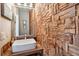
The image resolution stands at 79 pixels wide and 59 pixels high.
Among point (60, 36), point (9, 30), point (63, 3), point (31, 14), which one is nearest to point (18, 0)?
point (31, 14)

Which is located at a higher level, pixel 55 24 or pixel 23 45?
pixel 55 24

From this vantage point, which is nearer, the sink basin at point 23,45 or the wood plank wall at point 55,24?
the wood plank wall at point 55,24

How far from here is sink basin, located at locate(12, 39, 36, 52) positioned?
1.28 metres

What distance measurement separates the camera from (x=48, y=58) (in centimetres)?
132

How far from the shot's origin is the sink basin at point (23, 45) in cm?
128

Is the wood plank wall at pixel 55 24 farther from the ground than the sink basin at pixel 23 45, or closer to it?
farther from the ground

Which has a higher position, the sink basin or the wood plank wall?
the wood plank wall

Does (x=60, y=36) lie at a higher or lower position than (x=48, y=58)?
higher

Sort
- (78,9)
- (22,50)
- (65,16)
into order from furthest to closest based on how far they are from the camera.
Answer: (22,50) → (65,16) → (78,9)

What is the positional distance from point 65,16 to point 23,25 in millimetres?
531

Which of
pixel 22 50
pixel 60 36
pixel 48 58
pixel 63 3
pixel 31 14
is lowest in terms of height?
pixel 48 58

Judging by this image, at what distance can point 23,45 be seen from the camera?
1314mm

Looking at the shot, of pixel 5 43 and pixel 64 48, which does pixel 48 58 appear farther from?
pixel 5 43

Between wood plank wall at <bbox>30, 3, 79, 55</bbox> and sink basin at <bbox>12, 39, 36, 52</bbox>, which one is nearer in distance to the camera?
wood plank wall at <bbox>30, 3, 79, 55</bbox>
